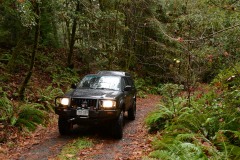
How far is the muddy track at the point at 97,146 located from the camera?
704cm

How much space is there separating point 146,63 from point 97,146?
18390 millimetres

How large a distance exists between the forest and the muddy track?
0.52 meters

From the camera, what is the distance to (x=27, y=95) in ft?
40.9

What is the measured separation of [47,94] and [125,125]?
14.6 feet

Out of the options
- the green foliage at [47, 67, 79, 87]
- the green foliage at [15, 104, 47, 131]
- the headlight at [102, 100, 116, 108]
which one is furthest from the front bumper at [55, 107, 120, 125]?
the green foliage at [47, 67, 79, 87]

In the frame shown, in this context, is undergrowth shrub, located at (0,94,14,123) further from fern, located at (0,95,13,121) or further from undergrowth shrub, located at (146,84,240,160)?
undergrowth shrub, located at (146,84,240,160)

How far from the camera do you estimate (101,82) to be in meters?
9.87

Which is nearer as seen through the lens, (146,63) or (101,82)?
(101,82)

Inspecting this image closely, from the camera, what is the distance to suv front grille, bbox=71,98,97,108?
816 cm

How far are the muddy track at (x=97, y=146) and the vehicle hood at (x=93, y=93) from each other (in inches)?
50.7

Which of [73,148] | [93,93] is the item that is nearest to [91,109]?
[93,93]

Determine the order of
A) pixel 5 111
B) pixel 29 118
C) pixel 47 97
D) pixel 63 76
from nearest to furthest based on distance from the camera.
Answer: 1. pixel 5 111
2. pixel 29 118
3. pixel 47 97
4. pixel 63 76

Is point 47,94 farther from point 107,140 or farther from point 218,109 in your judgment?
point 218,109

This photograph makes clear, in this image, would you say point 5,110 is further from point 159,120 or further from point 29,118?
point 159,120
